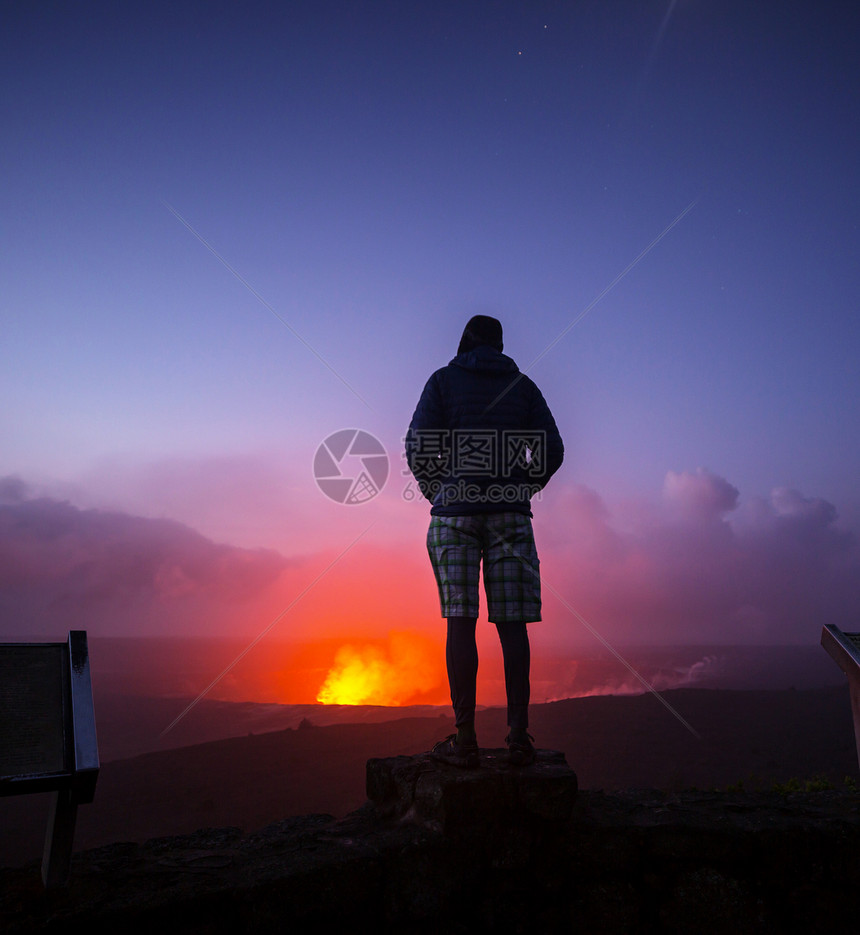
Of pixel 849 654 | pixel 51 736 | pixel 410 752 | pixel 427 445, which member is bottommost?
pixel 410 752

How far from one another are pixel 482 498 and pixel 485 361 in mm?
1071

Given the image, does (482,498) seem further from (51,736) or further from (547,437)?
(51,736)

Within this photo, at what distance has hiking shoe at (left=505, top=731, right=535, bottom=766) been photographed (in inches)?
132

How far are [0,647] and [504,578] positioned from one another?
9.55 feet

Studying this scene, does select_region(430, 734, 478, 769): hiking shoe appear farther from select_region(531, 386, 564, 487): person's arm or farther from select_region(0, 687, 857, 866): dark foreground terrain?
select_region(0, 687, 857, 866): dark foreground terrain

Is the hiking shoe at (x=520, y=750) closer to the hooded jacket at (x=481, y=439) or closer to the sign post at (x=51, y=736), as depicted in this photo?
the hooded jacket at (x=481, y=439)

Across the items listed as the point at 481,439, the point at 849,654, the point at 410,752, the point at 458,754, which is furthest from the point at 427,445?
the point at 410,752

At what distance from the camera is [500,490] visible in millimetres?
3676

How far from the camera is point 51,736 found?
2621 millimetres

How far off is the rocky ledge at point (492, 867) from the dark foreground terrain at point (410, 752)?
8188 millimetres

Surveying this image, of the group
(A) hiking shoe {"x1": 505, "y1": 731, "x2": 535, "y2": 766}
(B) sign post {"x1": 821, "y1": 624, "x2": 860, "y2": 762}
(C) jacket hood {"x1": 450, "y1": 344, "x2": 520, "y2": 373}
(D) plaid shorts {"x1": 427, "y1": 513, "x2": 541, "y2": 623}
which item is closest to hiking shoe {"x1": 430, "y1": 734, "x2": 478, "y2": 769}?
(A) hiking shoe {"x1": 505, "y1": 731, "x2": 535, "y2": 766}

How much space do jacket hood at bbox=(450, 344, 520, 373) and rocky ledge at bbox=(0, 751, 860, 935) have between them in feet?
8.80

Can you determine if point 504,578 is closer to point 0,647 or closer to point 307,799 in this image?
point 0,647

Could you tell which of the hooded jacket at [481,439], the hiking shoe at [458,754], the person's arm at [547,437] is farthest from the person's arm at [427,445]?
the hiking shoe at [458,754]
